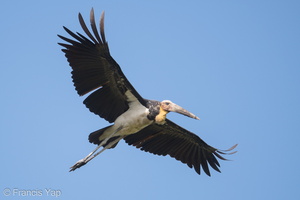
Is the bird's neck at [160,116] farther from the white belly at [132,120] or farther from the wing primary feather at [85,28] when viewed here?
the wing primary feather at [85,28]

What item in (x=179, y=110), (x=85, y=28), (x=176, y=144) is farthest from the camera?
(x=176, y=144)

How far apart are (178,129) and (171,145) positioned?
2.19ft

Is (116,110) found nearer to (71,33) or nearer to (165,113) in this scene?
(165,113)

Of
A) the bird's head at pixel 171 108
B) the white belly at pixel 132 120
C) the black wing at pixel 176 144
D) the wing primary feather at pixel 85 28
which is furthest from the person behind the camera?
the black wing at pixel 176 144

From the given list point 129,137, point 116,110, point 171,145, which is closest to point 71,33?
point 116,110

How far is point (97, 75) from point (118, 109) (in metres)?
1.21

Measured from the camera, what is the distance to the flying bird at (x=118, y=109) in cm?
1301

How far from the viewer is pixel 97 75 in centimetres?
1338

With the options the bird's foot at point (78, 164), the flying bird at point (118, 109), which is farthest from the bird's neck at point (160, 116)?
the bird's foot at point (78, 164)

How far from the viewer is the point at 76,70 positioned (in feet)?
43.4

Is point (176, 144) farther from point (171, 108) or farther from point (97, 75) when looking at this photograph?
point (97, 75)

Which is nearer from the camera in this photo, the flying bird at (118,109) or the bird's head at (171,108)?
the flying bird at (118,109)

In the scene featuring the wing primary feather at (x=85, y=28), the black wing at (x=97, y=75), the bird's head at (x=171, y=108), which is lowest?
the bird's head at (x=171, y=108)

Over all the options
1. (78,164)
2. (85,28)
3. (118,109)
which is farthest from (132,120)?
(85,28)
